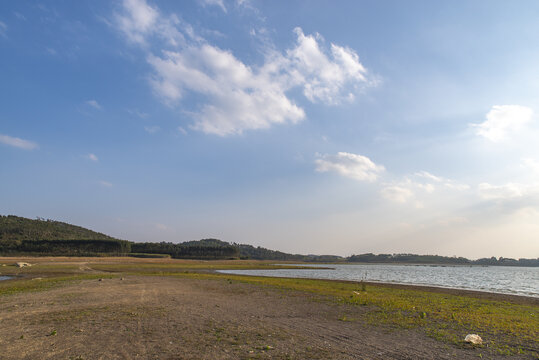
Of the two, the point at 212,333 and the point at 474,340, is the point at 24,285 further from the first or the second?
the point at 474,340

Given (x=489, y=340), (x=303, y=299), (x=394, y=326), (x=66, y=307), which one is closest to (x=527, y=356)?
(x=489, y=340)

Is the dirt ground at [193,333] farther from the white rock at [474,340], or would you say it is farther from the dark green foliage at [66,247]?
the dark green foliage at [66,247]

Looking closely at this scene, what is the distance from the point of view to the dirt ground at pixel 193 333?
38.4 feet

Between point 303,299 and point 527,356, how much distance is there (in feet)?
56.5

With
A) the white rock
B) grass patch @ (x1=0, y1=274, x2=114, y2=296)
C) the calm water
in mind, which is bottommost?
the calm water

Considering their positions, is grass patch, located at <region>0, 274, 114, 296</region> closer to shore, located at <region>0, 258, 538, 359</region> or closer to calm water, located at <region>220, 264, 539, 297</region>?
shore, located at <region>0, 258, 538, 359</region>

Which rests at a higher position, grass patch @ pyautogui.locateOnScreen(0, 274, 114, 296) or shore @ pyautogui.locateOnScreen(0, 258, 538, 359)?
shore @ pyautogui.locateOnScreen(0, 258, 538, 359)

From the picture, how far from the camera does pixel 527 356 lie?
12633mm

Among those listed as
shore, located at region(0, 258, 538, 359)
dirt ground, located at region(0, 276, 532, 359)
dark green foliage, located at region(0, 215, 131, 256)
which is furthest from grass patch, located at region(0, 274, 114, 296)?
dark green foliage, located at region(0, 215, 131, 256)

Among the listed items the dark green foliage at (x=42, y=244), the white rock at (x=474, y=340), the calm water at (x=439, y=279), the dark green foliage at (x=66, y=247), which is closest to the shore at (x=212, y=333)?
the white rock at (x=474, y=340)

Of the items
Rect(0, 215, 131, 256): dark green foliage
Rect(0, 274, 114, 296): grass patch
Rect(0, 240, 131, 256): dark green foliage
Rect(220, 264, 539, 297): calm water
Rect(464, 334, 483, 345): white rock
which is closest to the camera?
Rect(464, 334, 483, 345): white rock

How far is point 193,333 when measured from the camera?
47.7 feet

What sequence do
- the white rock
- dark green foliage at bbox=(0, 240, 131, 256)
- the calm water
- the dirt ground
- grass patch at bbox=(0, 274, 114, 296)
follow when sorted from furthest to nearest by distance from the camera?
1. dark green foliage at bbox=(0, 240, 131, 256)
2. the calm water
3. grass patch at bbox=(0, 274, 114, 296)
4. the white rock
5. the dirt ground

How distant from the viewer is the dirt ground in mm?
11711
